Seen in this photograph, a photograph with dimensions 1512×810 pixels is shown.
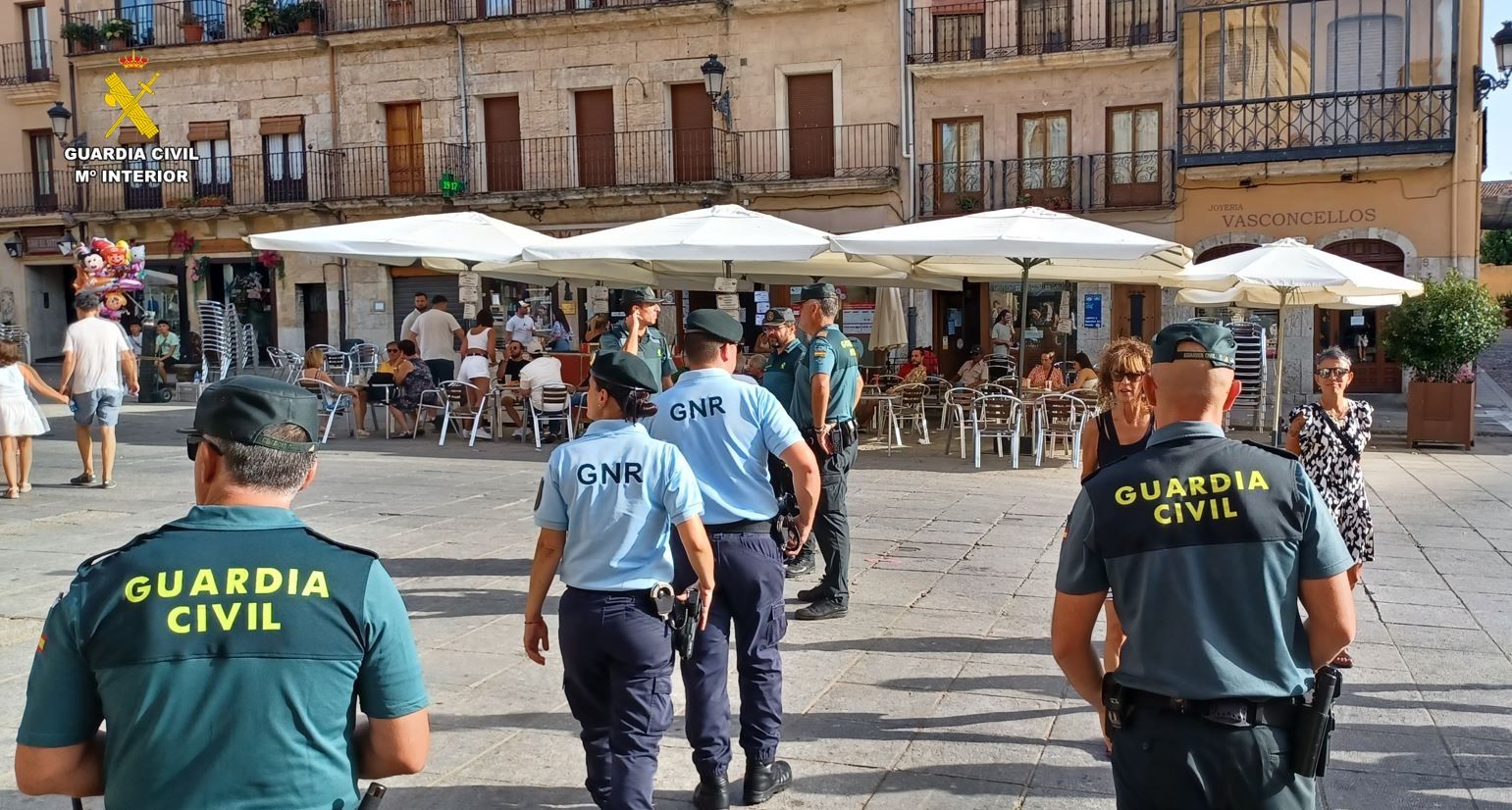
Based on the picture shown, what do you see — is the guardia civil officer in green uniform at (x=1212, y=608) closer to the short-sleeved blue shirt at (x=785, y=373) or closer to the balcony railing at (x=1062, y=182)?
the short-sleeved blue shirt at (x=785, y=373)

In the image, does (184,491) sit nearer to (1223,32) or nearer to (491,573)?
(491,573)

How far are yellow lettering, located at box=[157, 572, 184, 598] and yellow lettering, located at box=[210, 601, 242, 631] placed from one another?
0.21 feet

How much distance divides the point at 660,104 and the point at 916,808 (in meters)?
21.3

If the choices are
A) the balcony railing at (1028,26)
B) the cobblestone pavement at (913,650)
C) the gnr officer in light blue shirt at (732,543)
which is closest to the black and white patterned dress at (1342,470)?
the cobblestone pavement at (913,650)

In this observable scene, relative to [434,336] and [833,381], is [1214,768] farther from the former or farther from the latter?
[434,336]

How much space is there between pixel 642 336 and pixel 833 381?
2.42m

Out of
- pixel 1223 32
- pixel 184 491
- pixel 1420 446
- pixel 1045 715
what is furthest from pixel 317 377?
pixel 1223 32

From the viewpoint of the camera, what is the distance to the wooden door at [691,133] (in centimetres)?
2366

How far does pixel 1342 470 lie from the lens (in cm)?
538

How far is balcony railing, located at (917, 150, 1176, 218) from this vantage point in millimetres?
21047

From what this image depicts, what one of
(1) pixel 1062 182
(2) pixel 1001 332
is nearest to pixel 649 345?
(2) pixel 1001 332

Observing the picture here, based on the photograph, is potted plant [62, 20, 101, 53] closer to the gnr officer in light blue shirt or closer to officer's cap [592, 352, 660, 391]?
the gnr officer in light blue shirt

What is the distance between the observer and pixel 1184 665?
8.27 ft

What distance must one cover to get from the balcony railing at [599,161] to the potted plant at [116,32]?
9.02m
